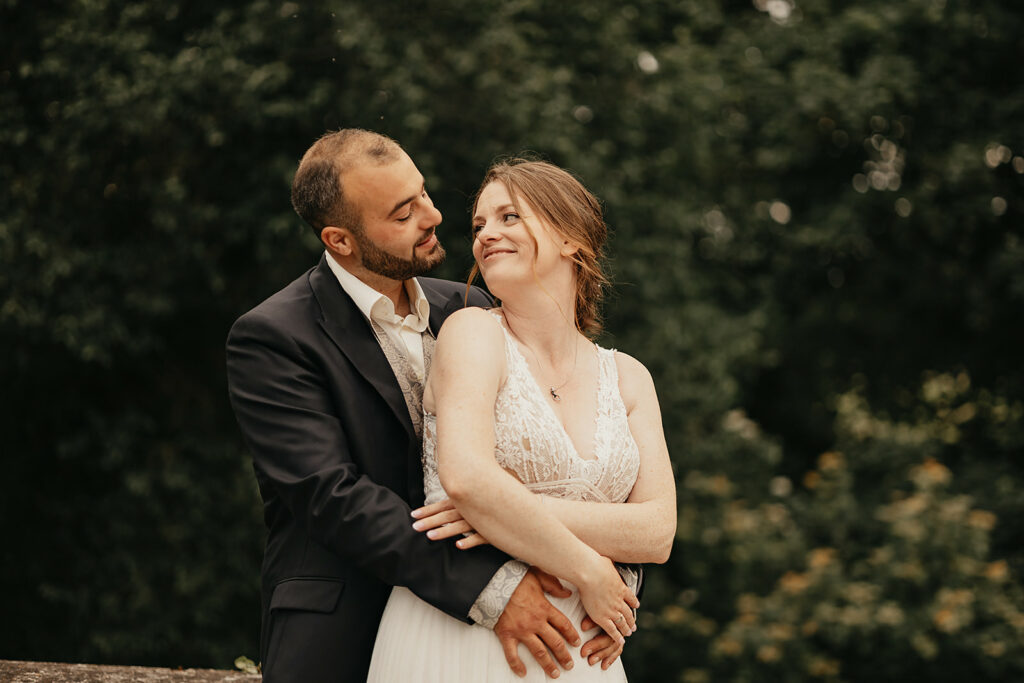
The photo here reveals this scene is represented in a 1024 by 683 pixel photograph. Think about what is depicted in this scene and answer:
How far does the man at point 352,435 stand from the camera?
7.00ft

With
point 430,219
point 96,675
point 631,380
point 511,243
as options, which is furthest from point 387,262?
point 96,675

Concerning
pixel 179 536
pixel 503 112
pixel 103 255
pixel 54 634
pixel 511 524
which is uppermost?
pixel 503 112

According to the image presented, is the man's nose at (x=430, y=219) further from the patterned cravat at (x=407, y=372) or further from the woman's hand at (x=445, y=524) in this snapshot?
the woman's hand at (x=445, y=524)

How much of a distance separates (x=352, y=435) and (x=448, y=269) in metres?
3.39

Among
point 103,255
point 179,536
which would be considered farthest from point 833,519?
point 103,255

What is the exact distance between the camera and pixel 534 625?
212 cm

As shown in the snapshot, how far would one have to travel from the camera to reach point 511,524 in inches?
80.4

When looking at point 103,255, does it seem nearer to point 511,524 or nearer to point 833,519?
point 511,524

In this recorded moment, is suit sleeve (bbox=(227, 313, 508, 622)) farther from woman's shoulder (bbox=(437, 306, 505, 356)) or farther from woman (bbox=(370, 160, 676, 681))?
woman's shoulder (bbox=(437, 306, 505, 356))

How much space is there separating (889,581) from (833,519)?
0.83 meters

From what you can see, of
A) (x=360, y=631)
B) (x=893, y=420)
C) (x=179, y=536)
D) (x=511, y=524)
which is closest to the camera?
(x=511, y=524)

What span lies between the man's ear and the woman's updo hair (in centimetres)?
42

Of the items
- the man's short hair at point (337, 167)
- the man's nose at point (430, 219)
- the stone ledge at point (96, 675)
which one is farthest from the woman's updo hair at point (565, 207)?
the stone ledge at point (96, 675)

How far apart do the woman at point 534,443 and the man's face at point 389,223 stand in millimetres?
260
